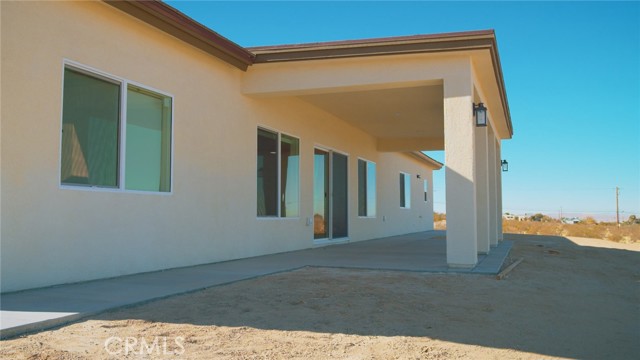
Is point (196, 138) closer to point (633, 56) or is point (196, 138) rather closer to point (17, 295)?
point (17, 295)

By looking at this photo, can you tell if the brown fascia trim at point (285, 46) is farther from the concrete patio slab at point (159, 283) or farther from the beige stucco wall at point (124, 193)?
the concrete patio slab at point (159, 283)

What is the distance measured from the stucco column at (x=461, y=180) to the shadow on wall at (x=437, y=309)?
0.77 m

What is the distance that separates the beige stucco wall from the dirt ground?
5.31 ft

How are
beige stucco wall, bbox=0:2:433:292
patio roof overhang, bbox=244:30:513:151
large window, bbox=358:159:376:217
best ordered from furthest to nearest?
1. large window, bbox=358:159:376:217
2. patio roof overhang, bbox=244:30:513:151
3. beige stucco wall, bbox=0:2:433:292

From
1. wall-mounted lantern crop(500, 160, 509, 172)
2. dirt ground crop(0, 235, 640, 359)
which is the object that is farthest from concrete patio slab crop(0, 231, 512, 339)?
wall-mounted lantern crop(500, 160, 509, 172)

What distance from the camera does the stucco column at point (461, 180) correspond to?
302 inches

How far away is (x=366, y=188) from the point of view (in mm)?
16156

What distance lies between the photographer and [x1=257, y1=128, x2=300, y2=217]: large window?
10172 mm

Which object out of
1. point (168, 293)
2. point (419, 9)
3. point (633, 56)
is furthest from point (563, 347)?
point (633, 56)

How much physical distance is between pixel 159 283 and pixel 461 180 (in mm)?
4389

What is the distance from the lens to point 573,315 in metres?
4.79

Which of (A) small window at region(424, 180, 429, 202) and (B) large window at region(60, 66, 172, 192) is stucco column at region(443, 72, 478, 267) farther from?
(A) small window at region(424, 180, 429, 202)

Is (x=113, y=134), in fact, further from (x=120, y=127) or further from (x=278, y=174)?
(x=278, y=174)

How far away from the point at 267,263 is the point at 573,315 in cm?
483
